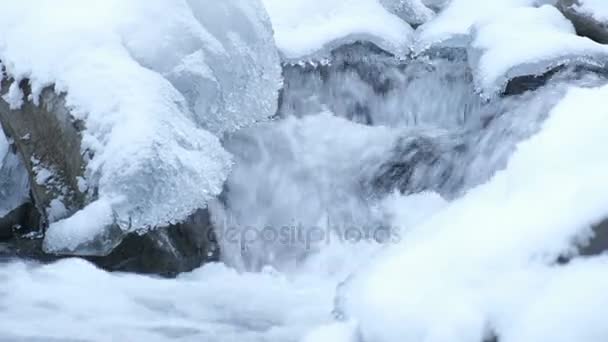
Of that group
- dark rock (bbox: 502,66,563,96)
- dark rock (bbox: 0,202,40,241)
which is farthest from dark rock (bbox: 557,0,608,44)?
dark rock (bbox: 0,202,40,241)

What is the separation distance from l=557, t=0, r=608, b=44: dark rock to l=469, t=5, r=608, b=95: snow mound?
10cm

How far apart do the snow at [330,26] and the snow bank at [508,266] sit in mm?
2291

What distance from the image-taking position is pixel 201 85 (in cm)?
403

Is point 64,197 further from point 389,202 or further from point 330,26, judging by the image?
point 330,26

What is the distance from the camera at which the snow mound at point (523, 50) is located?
438 cm

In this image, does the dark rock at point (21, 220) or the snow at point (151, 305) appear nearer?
the snow at point (151, 305)

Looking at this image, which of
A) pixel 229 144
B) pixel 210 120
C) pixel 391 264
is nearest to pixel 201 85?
pixel 210 120

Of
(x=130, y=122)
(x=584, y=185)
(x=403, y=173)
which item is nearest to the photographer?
(x=584, y=185)

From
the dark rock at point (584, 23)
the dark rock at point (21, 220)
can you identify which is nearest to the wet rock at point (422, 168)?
the dark rock at point (584, 23)

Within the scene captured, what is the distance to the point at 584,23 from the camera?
16.2 ft

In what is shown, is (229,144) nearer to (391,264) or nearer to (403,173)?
(403,173)

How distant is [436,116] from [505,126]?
3.31 ft

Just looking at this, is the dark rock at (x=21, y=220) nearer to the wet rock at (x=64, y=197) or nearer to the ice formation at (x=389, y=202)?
the wet rock at (x=64, y=197)

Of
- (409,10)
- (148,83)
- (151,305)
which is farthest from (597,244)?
(409,10)
